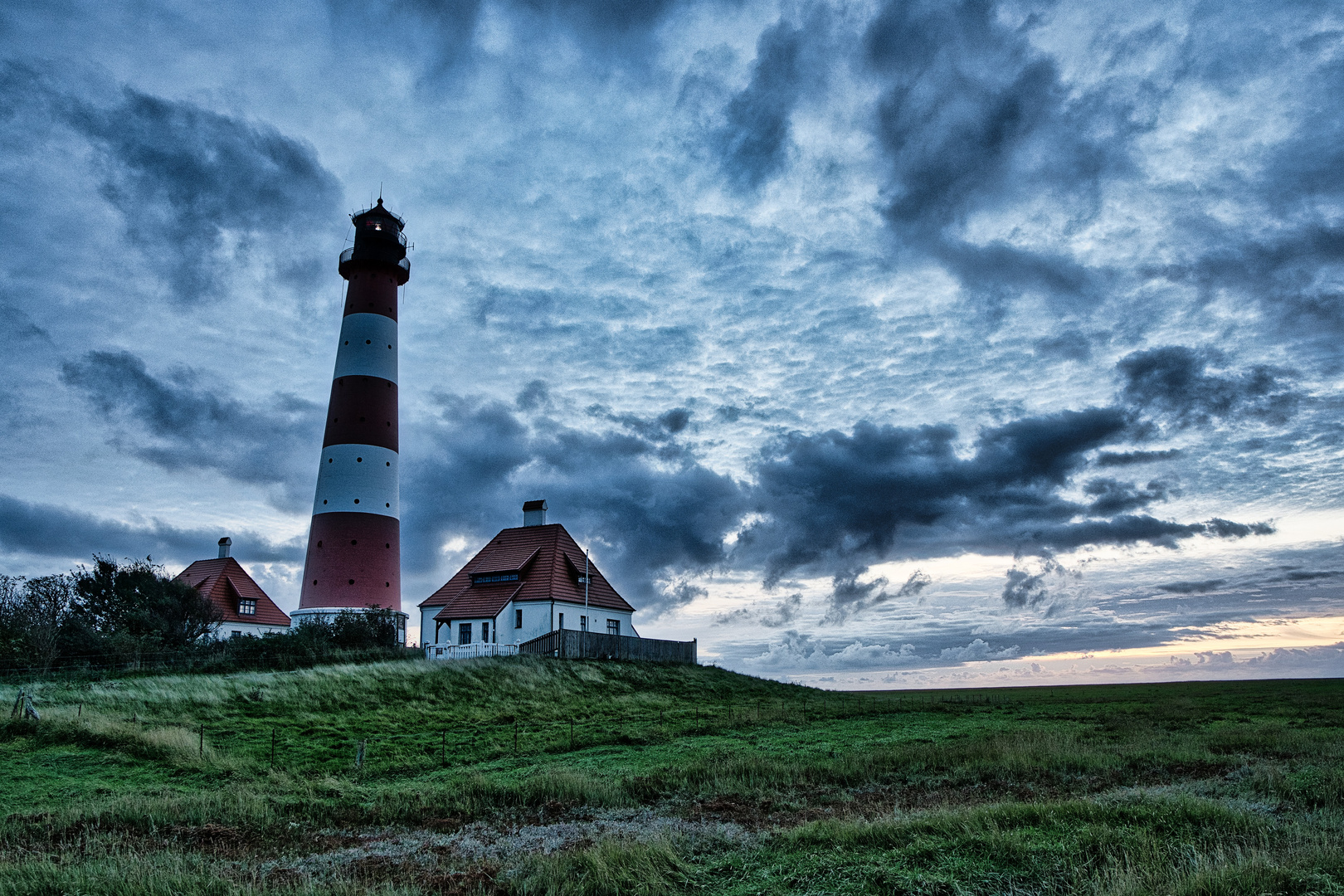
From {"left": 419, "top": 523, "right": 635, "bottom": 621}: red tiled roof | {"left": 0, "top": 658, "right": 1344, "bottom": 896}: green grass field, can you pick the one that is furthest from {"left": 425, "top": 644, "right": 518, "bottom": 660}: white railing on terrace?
{"left": 0, "top": 658, "right": 1344, "bottom": 896}: green grass field

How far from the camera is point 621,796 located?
14.8 m

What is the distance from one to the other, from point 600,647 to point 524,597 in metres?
5.02

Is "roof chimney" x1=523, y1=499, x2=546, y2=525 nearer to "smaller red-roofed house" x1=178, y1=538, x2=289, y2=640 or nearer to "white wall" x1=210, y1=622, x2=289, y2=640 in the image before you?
"white wall" x1=210, y1=622, x2=289, y2=640

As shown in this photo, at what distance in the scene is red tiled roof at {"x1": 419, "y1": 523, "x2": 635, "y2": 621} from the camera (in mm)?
43031

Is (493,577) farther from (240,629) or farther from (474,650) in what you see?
(240,629)

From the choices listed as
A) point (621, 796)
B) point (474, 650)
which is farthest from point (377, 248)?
point (621, 796)

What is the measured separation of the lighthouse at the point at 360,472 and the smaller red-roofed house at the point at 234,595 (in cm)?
982

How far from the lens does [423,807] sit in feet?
46.8

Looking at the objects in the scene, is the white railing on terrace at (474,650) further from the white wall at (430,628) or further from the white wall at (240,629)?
the white wall at (240,629)

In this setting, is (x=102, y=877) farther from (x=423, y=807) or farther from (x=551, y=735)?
→ (x=551, y=735)

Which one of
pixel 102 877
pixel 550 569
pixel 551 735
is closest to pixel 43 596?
pixel 550 569

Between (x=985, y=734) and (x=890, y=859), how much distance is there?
15047 millimetres

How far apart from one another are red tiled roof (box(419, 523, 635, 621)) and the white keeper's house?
0.05 m

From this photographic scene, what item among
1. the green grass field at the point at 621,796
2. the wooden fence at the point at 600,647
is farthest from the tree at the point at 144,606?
the wooden fence at the point at 600,647
